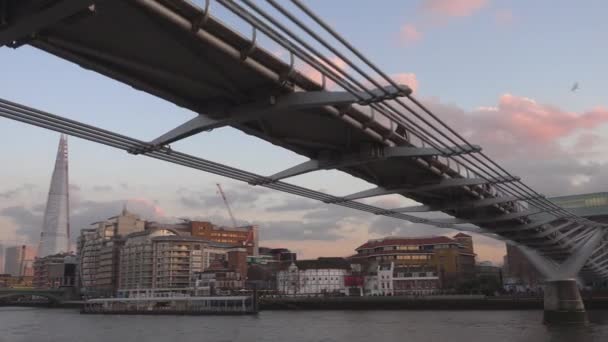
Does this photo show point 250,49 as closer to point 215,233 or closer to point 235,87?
point 235,87

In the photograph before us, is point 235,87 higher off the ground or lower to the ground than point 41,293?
higher

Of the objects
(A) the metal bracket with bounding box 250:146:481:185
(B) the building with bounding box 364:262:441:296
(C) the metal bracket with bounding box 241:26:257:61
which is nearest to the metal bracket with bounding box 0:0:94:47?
(C) the metal bracket with bounding box 241:26:257:61

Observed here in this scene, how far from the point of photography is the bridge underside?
11.4 m

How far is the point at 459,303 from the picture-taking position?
88.9 m

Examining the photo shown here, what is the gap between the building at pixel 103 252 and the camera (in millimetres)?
169750

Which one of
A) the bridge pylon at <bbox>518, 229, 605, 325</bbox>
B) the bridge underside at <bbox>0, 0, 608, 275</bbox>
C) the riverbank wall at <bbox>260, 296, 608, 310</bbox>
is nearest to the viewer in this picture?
the bridge underside at <bbox>0, 0, 608, 275</bbox>

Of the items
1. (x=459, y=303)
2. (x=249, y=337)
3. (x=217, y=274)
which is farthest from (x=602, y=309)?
(x=217, y=274)

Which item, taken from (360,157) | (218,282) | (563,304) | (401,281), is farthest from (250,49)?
(218,282)

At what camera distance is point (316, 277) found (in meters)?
128

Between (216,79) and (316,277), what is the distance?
11636 centimetres

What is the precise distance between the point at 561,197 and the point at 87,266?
13993 cm

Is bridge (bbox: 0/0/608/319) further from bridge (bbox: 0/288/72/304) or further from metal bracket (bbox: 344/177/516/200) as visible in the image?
bridge (bbox: 0/288/72/304)

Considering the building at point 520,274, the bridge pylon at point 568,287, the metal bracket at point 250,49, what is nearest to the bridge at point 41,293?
the building at point 520,274

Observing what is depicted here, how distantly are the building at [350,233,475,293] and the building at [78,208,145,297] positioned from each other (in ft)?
243
